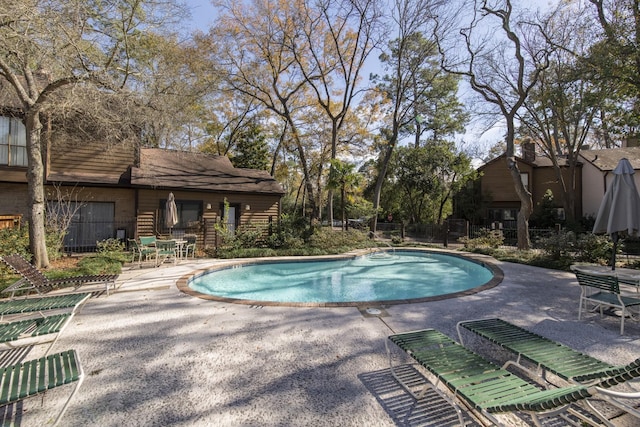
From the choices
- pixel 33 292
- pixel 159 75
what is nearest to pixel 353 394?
pixel 33 292

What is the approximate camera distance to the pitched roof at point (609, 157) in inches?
821

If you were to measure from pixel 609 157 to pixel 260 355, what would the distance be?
95.5ft

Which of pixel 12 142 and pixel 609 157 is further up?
pixel 609 157

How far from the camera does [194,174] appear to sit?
15.7 meters

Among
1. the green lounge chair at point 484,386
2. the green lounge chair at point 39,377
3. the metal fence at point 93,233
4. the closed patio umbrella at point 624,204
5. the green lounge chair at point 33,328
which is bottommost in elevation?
the green lounge chair at point 484,386

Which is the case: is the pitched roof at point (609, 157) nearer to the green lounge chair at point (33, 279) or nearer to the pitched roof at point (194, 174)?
the pitched roof at point (194, 174)

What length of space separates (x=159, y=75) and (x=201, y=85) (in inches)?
264

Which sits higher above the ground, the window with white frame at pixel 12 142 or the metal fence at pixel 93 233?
the window with white frame at pixel 12 142

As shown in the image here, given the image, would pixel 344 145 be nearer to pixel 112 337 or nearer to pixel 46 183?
pixel 46 183

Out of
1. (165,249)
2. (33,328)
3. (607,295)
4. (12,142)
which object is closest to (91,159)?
(12,142)

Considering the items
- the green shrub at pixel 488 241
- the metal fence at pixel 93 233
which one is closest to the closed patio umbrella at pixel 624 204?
the green shrub at pixel 488 241

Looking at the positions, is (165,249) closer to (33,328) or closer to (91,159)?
(91,159)

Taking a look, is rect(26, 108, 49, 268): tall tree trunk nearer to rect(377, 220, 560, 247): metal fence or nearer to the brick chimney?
rect(377, 220, 560, 247): metal fence

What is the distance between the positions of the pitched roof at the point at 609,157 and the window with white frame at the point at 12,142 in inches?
1251
